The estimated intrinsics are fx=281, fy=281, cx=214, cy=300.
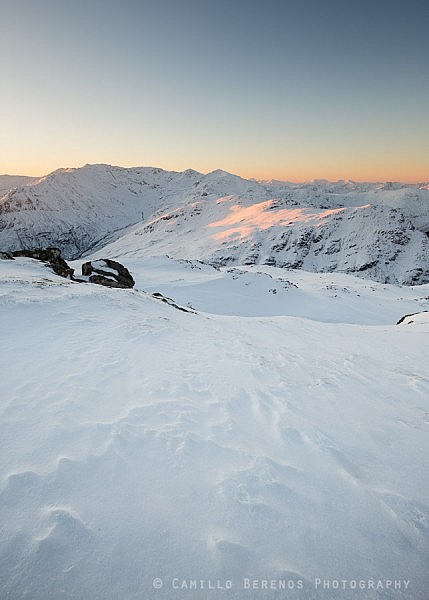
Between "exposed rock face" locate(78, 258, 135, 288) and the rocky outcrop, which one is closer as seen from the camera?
the rocky outcrop

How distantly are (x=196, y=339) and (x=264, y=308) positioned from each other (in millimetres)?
18623

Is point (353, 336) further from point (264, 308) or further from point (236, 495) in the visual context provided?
point (264, 308)

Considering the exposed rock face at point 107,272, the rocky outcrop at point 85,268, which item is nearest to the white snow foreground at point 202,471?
the rocky outcrop at point 85,268

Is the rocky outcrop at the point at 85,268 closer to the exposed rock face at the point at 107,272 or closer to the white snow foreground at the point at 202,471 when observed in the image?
the exposed rock face at the point at 107,272

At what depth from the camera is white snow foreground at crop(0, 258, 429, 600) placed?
7.55 ft

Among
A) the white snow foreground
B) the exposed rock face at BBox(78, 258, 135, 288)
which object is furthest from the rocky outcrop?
the white snow foreground

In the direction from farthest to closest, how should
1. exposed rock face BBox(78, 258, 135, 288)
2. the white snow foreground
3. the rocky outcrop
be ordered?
exposed rock face BBox(78, 258, 135, 288) → the rocky outcrop → the white snow foreground

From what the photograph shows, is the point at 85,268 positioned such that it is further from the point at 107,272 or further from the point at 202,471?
the point at 202,471

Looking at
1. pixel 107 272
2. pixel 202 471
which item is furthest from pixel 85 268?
pixel 202 471

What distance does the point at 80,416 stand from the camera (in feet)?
12.9

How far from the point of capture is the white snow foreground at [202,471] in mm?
2301

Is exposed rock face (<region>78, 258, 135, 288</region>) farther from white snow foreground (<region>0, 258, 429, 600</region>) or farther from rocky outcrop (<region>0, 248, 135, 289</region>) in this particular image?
white snow foreground (<region>0, 258, 429, 600</region>)

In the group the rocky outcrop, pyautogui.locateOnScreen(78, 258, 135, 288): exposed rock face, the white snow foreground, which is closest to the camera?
the white snow foreground

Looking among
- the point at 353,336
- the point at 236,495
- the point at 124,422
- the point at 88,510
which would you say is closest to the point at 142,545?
the point at 88,510
